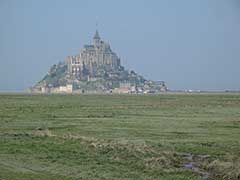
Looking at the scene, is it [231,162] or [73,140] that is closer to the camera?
[231,162]

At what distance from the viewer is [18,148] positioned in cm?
2795

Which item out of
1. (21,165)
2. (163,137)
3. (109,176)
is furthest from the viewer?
(163,137)

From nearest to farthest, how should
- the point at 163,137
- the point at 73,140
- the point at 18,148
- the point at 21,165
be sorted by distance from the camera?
the point at 21,165 < the point at 18,148 < the point at 73,140 < the point at 163,137

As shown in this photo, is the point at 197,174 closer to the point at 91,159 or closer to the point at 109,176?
the point at 109,176

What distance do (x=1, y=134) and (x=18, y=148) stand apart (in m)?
9.37

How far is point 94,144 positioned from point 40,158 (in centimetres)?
561

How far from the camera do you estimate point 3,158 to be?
2372 cm

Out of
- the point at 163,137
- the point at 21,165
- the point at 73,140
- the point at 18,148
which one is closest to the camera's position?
the point at 21,165

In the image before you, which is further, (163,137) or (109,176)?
(163,137)

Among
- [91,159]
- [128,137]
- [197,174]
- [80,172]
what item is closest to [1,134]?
[128,137]

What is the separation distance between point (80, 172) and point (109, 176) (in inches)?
58.2

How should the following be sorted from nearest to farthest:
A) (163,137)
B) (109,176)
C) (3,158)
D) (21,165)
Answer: (109,176)
(21,165)
(3,158)
(163,137)

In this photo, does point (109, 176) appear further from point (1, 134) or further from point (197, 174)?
point (1, 134)

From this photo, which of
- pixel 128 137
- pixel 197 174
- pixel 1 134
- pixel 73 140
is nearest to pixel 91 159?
pixel 197 174
